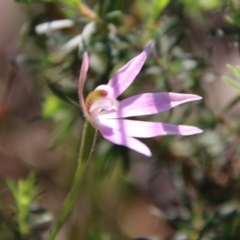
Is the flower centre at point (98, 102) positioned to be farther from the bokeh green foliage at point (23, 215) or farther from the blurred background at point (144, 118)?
the bokeh green foliage at point (23, 215)

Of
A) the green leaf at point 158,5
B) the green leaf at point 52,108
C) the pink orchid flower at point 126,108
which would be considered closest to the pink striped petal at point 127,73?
the pink orchid flower at point 126,108

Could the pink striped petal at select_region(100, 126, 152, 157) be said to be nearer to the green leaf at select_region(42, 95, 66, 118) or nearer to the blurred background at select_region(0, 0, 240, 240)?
the blurred background at select_region(0, 0, 240, 240)

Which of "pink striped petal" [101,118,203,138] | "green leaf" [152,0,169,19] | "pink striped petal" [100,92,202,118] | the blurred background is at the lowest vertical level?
the blurred background

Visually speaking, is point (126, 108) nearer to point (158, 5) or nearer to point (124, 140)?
point (124, 140)

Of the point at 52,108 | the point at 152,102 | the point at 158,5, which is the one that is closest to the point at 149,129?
the point at 152,102

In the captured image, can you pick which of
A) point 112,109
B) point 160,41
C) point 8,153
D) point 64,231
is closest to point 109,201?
point 64,231

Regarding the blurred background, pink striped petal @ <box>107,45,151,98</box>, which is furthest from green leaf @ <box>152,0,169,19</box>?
pink striped petal @ <box>107,45,151,98</box>

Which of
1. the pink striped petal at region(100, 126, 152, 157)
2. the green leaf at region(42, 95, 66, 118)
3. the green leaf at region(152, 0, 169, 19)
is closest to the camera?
the pink striped petal at region(100, 126, 152, 157)

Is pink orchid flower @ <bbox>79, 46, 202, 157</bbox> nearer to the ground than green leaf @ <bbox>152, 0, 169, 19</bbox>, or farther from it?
farther from it
